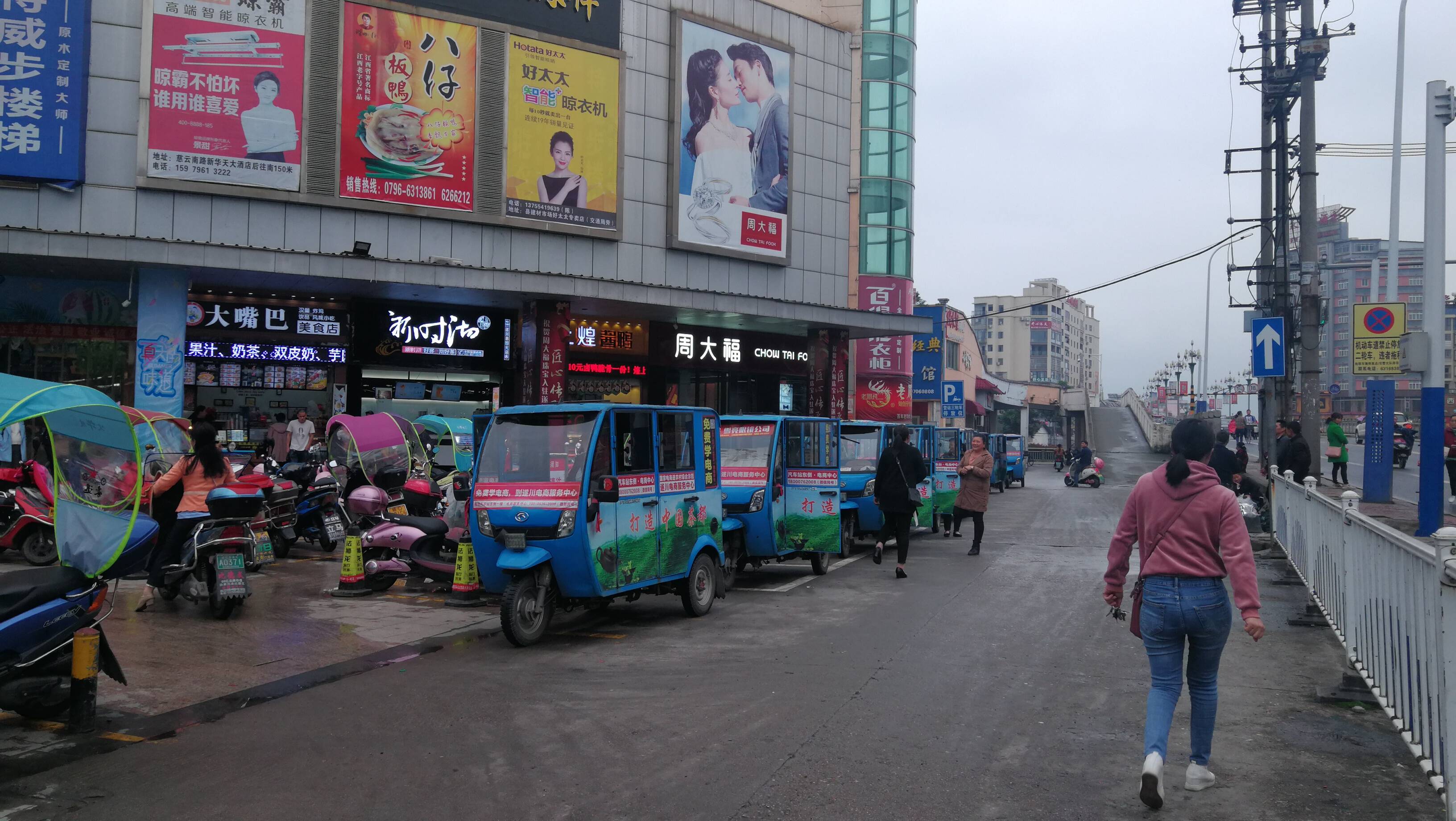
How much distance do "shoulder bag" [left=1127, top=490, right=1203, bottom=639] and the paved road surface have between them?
0.83 m

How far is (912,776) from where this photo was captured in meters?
5.39

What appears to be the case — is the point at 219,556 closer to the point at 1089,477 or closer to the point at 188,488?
the point at 188,488

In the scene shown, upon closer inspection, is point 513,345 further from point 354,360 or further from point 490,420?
point 490,420

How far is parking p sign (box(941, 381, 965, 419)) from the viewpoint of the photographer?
3662cm

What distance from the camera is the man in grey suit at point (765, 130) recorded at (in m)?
24.9

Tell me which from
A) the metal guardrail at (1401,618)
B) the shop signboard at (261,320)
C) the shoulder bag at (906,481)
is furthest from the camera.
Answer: the shop signboard at (261,320)

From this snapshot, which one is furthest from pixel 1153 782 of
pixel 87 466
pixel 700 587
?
pixel 87 466

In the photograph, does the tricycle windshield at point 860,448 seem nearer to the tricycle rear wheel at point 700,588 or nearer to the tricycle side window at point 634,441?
the tricycle rear wheel at point 700,588

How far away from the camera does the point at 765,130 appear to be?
25.1 meters

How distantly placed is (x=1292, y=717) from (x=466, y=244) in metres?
17.5

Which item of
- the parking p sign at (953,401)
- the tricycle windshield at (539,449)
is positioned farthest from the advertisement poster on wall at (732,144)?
the tricycle windshield at (539,449)

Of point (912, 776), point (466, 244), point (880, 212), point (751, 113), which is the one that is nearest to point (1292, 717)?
point (912, 776)

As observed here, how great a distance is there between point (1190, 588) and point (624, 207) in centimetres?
1919

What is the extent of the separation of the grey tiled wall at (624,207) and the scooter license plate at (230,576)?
392 inches
